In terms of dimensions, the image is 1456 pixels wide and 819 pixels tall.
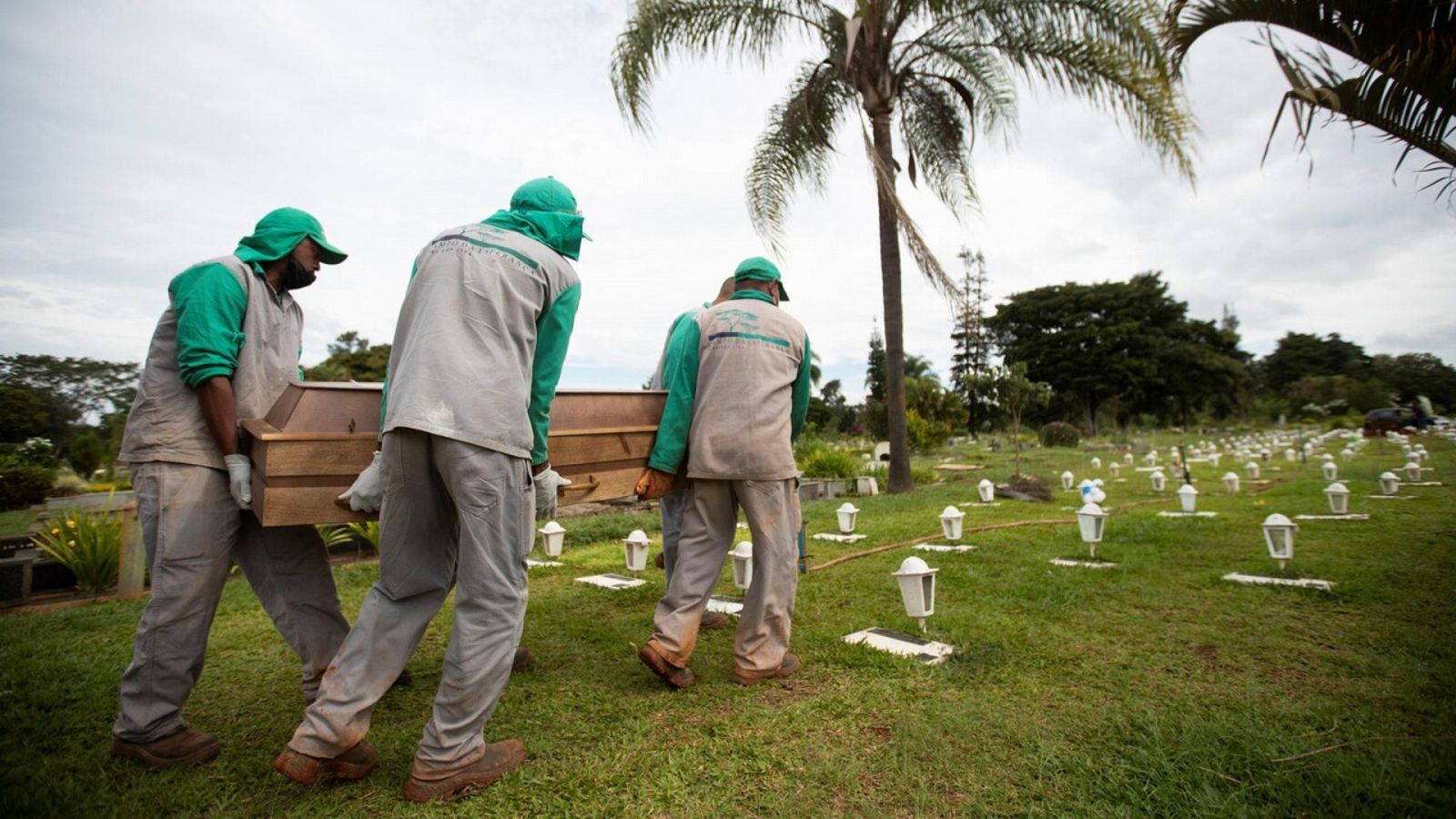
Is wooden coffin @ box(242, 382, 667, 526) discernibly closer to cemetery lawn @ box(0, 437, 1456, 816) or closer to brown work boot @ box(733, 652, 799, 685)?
cemetery lawn @ box(0, 437, 1456, 816)

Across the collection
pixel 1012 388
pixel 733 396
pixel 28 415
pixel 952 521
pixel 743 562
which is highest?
pixel 1012 388

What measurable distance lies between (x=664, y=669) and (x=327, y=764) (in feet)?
4.00

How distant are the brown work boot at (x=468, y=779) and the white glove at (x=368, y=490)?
82 centimetres

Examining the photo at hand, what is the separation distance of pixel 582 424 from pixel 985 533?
17.0 ft

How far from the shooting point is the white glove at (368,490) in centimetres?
221

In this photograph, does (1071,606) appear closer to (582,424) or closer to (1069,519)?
(582,424)

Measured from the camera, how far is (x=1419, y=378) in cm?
2341

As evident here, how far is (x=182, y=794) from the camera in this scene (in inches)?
81.7

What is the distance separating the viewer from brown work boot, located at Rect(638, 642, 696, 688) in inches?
114

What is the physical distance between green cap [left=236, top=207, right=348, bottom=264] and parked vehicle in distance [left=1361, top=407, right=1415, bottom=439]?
2478cm

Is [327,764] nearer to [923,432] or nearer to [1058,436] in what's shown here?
[923,432]

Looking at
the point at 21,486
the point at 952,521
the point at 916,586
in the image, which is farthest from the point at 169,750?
the point at 21,486

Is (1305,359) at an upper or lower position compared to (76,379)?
upper

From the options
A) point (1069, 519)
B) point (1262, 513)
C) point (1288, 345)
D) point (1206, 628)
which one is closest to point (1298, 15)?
point (1206, 628)
